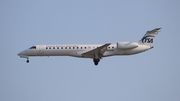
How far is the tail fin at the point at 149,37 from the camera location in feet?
85.5

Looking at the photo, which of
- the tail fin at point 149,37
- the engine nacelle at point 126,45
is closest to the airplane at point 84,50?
the engine nacelle at point 126,45

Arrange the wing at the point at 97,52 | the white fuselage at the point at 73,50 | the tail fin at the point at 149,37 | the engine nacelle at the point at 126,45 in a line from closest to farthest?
the wing at the point at 97,52 < the engine nacelle at the point at 126,45 < the white fuselage at the point at 73,50 < the tail fin at the point at 149,37

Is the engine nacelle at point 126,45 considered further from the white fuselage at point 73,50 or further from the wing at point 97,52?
the wing at point 97,52

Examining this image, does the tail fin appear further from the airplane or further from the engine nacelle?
the engine nacelle

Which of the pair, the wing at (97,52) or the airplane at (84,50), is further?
the airplane at (84,50)

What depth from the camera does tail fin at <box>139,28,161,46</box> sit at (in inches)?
1026

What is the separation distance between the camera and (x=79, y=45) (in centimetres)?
2511

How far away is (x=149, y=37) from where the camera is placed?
26250mm

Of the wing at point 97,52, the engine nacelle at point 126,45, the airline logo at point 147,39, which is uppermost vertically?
the airline logo at point 147,39

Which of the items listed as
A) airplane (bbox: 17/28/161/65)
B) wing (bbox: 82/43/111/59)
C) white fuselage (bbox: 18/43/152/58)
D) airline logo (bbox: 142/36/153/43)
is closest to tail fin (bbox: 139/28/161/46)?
airline logo (bbox: 142/36/153/43)

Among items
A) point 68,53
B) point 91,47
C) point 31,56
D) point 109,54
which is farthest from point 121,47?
point 31,56

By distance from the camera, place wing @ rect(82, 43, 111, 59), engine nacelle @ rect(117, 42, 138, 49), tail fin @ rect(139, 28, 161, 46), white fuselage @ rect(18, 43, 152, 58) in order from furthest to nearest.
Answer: tail fin @ rect(139, 28, 161, 46) → white fuselage @ rect(18, 43, 152, 58) → engine nacelle @ rect(117, 42, 138, 49) → wing @ rect(82, 43, 111, 59)

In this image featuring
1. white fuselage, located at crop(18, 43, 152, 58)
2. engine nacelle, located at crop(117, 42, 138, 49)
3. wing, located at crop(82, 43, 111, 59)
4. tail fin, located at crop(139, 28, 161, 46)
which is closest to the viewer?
wing, located at crop(82, 43, 111, 59)

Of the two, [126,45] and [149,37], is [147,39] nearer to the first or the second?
[149,37]
